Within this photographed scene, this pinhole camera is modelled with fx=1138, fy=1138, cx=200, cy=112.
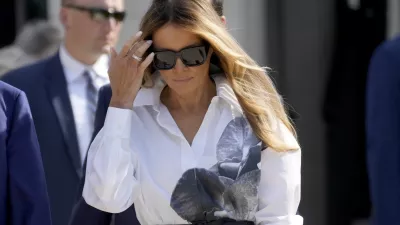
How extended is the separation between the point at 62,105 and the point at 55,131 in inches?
6.1

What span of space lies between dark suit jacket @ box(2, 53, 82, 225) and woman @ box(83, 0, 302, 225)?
4.17ft

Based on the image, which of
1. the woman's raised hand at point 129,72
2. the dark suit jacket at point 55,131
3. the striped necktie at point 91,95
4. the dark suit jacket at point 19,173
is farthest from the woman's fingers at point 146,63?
the striped necktie at point 91,95

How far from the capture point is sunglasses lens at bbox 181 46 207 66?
3.44 m

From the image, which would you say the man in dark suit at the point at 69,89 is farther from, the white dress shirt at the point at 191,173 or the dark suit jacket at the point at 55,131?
the white dress shirt at the point at 191,173

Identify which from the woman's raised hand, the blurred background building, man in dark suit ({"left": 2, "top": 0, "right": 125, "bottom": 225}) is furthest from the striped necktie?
the blurred background building

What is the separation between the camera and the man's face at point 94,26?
5383 millimetres

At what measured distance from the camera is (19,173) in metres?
3.38

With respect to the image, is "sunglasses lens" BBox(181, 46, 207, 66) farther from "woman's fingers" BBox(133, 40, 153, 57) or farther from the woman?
"woman's fingers" BBox(133, 40, 153, 57)

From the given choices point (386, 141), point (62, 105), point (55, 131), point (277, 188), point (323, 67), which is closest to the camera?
point (277, 188)

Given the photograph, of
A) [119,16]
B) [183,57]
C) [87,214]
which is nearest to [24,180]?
[87,214]

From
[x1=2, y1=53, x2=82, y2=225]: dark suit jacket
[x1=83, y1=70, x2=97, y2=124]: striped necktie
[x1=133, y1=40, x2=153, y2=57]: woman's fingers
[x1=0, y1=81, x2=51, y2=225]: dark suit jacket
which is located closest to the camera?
[x1=0, y1=81, x2=51, y2=225]: dark suit jacket

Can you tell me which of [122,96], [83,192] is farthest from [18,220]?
[122,96]

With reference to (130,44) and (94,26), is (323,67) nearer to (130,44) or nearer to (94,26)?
(94,26)

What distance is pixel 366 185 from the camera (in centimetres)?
746
